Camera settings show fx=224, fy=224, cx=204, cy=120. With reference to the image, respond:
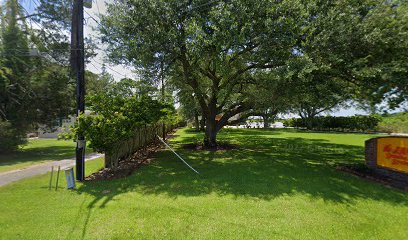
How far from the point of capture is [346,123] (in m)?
28.5

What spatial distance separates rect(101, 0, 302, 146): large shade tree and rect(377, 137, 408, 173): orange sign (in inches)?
171

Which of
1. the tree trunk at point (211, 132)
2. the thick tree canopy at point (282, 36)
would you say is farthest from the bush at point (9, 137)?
the tree trunk at point (211, 132)

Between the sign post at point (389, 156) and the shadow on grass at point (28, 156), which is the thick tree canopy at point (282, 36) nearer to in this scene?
the sign post at point (389, 156)

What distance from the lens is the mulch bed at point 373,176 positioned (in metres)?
6.63

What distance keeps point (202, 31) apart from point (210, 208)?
5.89 m

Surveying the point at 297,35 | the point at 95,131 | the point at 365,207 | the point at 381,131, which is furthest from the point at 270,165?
the point at 381,131

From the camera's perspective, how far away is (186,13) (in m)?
8.86

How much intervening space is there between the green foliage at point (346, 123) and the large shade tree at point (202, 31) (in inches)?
940

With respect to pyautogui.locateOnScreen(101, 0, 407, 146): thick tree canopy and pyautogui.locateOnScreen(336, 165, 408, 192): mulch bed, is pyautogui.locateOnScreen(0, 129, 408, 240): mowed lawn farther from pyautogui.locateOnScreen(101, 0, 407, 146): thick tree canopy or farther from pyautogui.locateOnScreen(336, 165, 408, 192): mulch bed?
pyautogui.locateOnScreen(101, 0, 407, 146): thick tree canopy

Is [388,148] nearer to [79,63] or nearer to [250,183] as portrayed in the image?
[250,183]

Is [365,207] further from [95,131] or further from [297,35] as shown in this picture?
[95,131]

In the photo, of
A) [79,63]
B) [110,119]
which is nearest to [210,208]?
[110,119]

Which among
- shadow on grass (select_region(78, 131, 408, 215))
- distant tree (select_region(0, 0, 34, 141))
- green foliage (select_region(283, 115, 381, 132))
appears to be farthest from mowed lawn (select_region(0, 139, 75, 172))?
green foliage (select_region(283, 115, 381, 132))

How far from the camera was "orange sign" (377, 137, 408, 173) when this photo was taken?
674 centimetres
